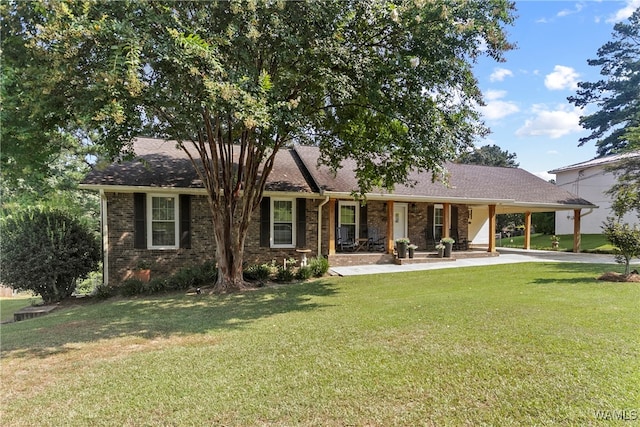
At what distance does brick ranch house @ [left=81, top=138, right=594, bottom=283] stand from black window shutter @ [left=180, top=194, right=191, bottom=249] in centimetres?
3

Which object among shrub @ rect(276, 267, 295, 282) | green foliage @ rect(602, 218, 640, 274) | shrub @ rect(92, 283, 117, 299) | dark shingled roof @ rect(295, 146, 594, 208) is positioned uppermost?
dark shingled roof @ rect(295, 146, 594, 208)

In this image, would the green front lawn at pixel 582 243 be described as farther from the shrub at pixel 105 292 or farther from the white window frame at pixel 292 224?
the shrub at pixel 105 292

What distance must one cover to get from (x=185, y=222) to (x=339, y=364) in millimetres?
9003

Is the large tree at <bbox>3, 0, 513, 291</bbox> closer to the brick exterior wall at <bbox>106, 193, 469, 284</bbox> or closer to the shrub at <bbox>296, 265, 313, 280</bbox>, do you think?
the brick exterior wall at <bbox>106, 193, 469, 284</bbox>

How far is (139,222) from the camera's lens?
11070mm

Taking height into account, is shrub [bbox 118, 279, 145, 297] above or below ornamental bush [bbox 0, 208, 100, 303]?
below

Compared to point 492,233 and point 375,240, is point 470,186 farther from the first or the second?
point 375,240

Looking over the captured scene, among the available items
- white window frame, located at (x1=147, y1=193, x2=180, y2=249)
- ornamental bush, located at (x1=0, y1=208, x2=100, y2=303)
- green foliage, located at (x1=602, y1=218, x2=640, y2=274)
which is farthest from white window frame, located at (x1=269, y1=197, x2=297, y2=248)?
green foliage, located at (x1=602, y1=218, x2=640, y2=274)

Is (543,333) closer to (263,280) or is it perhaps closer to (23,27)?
(263,280)

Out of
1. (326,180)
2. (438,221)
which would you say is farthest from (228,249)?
(438,221)

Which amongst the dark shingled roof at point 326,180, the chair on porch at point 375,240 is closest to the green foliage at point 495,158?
the dark shingled roof at point 326,180

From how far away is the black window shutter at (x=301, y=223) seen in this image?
12781mm

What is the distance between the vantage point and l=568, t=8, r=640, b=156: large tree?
30.3 m

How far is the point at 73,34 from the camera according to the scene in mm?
5457
